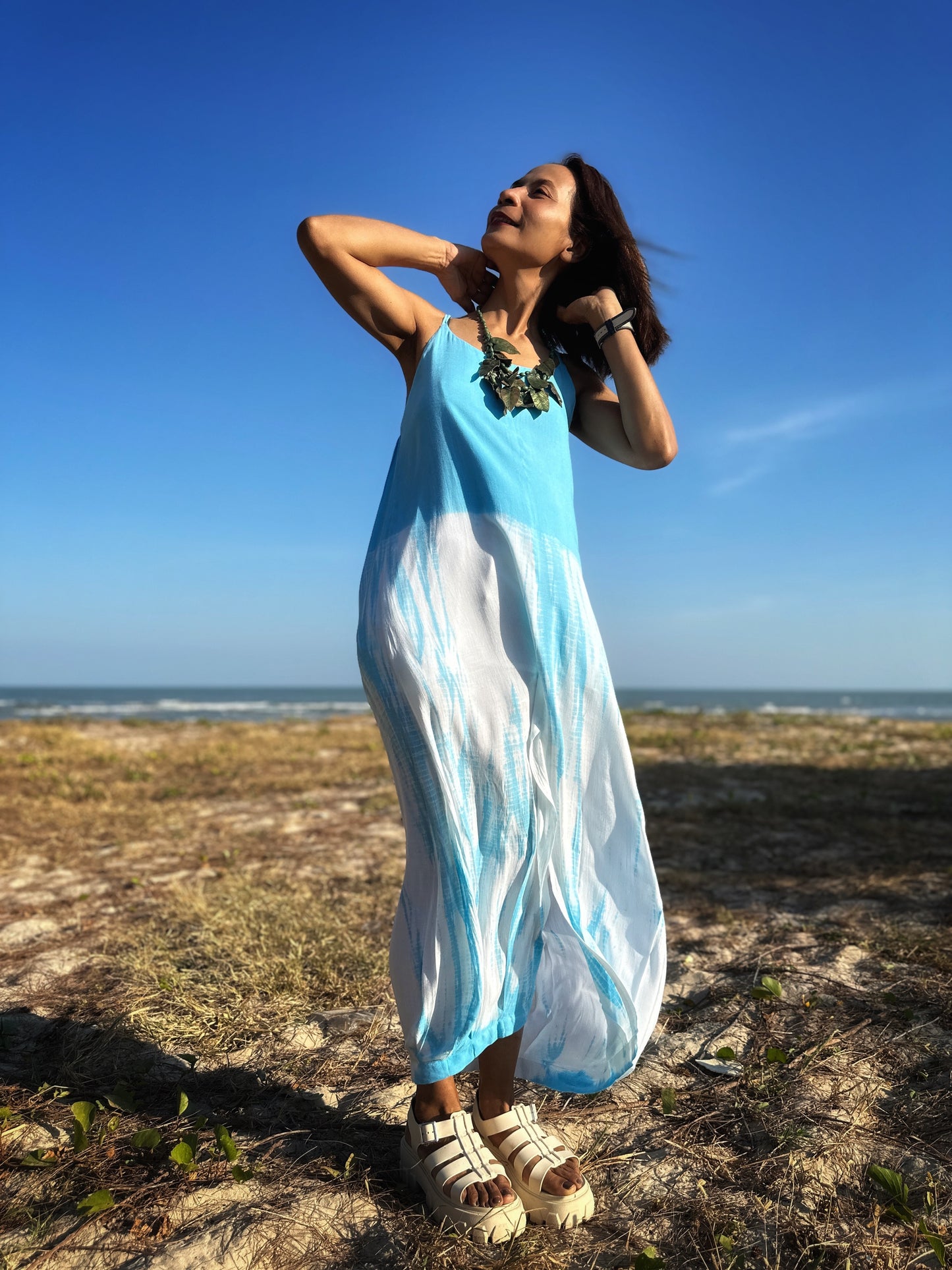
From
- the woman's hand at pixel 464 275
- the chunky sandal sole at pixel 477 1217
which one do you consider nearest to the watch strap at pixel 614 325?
the woman's hand at pixel 464 275

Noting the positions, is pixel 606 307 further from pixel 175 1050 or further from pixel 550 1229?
pixel 175 1050

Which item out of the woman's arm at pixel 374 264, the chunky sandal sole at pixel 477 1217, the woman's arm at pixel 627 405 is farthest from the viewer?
the woman's arm at pixel 627 405

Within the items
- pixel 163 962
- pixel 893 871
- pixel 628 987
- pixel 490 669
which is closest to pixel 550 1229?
pixel 628 987

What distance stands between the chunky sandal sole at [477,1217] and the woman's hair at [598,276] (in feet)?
6.34

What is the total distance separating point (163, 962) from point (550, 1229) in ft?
6.72

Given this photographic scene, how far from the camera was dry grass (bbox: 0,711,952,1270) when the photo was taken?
161 centimetres

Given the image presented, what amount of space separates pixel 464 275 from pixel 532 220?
216 mm

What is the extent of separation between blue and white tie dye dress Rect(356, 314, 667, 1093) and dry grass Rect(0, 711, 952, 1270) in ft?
1.13

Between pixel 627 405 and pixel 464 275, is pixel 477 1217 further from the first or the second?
pixel 464 275

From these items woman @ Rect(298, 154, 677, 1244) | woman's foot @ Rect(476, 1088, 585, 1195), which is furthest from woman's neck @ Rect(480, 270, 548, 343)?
woman's foot @ Rect(476, 1088, 585, 1195)

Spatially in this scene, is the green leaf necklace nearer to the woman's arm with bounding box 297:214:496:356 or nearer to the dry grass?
the woman's arm with bounding box 297:214:496:356

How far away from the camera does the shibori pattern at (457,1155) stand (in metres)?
1.64

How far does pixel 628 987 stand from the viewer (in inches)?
72.7

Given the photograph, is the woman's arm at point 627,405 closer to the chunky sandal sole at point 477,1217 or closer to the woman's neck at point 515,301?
the woman's neck at point 515,301
